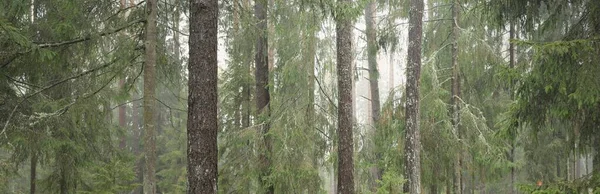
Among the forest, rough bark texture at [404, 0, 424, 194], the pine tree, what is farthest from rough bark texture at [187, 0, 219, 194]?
rough bark texture at [404, 0, 424, 194]

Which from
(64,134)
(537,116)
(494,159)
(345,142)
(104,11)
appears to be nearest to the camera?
(537,116)

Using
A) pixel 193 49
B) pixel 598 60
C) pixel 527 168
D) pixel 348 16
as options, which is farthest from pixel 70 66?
pixel 527 168

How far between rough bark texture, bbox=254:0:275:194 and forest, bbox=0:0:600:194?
0.14 feet

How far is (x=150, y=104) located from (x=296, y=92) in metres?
5.02

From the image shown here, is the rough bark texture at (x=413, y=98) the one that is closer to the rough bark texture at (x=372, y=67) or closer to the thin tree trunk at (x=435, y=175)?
the thin tree trunk at (x=435, y=175)

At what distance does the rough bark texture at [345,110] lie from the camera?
31.2 ft

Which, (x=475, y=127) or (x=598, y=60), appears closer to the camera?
(x=598, y=60)

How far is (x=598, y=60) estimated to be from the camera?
593 centimetres

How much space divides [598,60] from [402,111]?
674 centimetres

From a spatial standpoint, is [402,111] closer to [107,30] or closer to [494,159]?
[494,159]

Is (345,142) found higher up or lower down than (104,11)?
lower down

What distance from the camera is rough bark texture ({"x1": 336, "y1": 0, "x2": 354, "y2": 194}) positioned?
31.2ft

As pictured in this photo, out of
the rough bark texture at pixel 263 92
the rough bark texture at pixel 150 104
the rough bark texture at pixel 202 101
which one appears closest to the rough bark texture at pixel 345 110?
the rough bark texture at pixel 263 92

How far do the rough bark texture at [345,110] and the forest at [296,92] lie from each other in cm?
3
